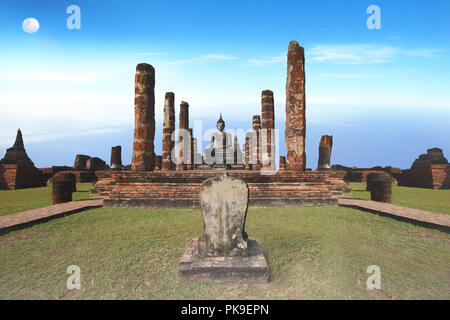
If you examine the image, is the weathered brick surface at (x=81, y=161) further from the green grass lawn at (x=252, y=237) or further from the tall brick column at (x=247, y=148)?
the green grass lawn at (x=252, y=237)

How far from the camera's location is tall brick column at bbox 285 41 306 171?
366 inches

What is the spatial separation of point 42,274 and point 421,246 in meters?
5.41

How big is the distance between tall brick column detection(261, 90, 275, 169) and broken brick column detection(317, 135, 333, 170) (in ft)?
10.2

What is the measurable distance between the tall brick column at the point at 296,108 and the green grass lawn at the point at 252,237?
156 inches

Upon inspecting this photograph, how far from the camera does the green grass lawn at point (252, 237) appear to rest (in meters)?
2.64

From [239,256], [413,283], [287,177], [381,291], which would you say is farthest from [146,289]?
[287,177]

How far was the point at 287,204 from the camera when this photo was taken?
23.7 feet

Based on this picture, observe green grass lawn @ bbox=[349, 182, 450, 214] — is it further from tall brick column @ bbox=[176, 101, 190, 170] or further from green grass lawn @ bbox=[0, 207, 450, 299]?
tall brick column @ bbox=[176, 101, 190, 170]

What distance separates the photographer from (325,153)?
535 inches

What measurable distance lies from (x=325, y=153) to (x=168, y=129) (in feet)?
30.6

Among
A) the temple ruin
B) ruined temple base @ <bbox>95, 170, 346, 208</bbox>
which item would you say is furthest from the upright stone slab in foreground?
ruined temple base @ <bbox>95, 170, 346, 208</bbox>

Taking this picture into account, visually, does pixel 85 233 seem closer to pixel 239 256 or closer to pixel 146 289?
pixel 146 289

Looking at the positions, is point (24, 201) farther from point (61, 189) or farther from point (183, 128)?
point (183, 128)

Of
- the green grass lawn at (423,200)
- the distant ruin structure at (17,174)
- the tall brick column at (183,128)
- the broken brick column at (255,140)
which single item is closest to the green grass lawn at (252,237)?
the green grass lawn at (423,200)
